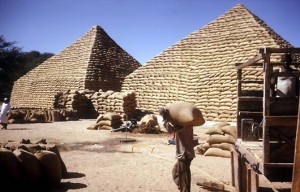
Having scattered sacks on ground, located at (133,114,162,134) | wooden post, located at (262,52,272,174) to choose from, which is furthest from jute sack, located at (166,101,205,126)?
scattered sacks on ground, located at (133,114,162,134)

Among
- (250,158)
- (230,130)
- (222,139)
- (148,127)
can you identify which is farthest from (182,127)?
(148,127)

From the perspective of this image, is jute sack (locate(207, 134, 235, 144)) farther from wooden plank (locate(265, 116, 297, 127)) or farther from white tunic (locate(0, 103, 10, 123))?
Result: white tunic (locate(0, 103, 10, 123))

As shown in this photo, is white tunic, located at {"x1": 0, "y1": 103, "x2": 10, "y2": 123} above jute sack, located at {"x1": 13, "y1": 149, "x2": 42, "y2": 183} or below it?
above

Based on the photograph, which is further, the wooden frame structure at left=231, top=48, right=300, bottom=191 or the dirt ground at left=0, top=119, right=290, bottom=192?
the dirt ground at left=0, top=119, right=290, bottom=192

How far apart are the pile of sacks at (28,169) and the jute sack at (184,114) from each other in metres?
2.35

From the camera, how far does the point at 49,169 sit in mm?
5098

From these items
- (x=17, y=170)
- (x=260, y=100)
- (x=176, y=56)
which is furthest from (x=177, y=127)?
(x=176, y=56)

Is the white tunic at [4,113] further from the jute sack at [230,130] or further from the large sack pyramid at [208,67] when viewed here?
the jute sack at [230,130]

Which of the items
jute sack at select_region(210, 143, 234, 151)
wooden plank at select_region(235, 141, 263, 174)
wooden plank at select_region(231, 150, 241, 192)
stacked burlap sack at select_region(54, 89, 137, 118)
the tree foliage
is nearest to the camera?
wooden plank at select_region(235, 141, 263, 174)

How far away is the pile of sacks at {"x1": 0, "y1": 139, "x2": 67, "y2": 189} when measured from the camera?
4676 millimetres

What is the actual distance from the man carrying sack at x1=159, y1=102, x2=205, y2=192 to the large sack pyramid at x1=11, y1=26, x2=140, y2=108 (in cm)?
2301

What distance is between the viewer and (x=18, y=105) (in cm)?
3183

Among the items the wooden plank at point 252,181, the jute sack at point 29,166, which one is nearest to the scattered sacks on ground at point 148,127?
the jute sack at point 29,166

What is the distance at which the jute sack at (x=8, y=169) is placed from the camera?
4648 mm
